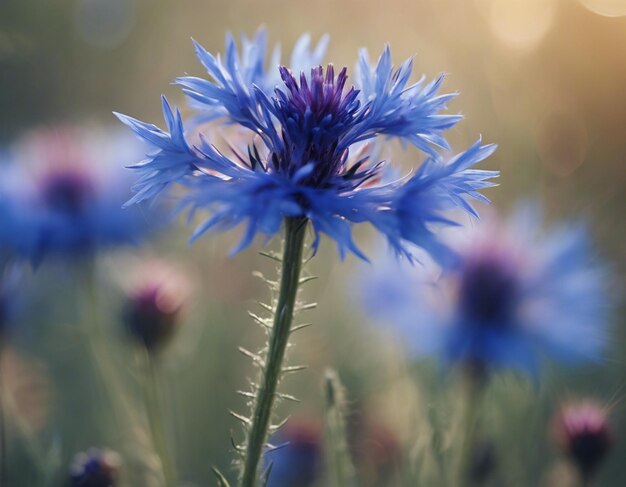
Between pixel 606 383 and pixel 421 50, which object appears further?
pixel 421 50

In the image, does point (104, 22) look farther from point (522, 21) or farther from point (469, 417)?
point (469, 417)

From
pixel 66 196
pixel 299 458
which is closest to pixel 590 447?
pixel 299 458

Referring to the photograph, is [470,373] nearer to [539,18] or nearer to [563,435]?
[563,435]

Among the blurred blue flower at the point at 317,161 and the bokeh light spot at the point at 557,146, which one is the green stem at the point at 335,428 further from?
the bokeh light spot at the point at 557,146

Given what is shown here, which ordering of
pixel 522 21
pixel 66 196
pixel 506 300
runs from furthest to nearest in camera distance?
pixel 522 21 < pixel 66 196 < pixel 506 300

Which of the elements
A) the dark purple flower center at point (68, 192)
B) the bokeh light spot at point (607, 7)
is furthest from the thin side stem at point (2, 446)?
the bokeh light spot at point (607, 7)

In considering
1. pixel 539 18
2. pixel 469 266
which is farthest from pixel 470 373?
pixel 539 18
